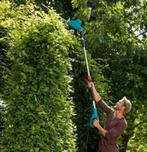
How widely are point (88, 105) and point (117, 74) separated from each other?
1.85m

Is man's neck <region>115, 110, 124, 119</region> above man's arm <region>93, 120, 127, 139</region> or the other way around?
above

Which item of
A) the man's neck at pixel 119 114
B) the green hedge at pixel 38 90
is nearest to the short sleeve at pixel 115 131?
the man's neck at pixel 119 114

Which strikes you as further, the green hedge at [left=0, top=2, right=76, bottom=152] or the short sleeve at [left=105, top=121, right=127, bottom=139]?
the short sleeve at [left=105, top=121, right=127, bottom=139]

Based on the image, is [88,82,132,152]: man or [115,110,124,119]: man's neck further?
[115,110,124,119]: man's neck

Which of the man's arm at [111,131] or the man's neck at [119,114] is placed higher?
the man's neck at [119,114]

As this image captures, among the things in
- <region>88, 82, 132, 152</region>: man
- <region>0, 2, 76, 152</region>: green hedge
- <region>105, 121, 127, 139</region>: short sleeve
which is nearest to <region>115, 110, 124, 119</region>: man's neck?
<region>88, 82, 132, 152</region>: man

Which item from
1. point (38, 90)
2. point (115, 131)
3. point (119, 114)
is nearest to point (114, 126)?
point (115, 131)

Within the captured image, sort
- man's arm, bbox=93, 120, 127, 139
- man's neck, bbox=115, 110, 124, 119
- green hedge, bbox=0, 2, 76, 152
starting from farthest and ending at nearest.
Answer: man's neck, bbox=115, 110, 124, 119 → man's arm, bbox=93, 120, 127, 139 → green hedge, bbox=0, 2, 76, 152

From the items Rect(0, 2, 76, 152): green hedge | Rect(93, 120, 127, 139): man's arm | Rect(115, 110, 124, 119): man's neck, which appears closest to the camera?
Rect(0, 2, 76, 152): green hedge

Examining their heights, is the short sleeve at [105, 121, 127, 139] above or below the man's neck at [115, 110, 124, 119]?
below

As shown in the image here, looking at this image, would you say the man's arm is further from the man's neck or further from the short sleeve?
the man's neck

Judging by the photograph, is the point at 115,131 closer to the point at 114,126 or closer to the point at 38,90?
the point at 114,126

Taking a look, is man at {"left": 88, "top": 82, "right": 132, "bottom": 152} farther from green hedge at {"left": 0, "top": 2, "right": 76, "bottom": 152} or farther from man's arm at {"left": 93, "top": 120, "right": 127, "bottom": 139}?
green hedge at {"left": 0, "top": 2, "right": 76, "bottom": 152}

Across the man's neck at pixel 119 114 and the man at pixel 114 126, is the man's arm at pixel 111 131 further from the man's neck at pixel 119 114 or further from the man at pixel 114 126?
the man's neck at pixel 119 114
